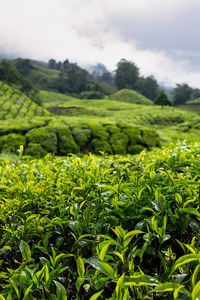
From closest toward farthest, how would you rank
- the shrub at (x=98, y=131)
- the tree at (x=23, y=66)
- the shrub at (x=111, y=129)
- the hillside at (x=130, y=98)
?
the shrub at (x=98, y=131) < the shrub at (x=111, y=129) < the hillside at (x=130, y=98) < the tree at (x=23, y=66)

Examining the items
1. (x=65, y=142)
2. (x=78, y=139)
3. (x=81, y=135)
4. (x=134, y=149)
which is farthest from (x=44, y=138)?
(x=134, y=149)

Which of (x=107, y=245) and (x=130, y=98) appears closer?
(x=107, y=245)

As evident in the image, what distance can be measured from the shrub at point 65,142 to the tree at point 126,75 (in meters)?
95.4

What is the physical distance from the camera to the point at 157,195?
170 centimetres

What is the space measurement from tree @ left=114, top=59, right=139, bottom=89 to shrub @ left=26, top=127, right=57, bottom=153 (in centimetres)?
9593

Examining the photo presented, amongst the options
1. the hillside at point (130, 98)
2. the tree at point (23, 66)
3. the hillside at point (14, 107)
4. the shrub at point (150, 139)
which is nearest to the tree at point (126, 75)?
the hillside at point (130, 98)

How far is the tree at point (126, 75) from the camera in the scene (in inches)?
4038

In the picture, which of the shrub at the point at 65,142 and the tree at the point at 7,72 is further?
the tree at the point at 7,72

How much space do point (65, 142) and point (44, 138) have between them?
1.41 meters

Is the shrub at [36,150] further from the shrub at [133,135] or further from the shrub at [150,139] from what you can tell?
the shrub at [150,139]

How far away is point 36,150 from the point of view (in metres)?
11.8

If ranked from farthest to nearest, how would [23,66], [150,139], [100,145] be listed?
[23,66], [150,139], [100,145]

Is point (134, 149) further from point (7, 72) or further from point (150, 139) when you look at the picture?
point (7, 72)

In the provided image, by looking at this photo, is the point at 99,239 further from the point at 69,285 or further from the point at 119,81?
the point at 119,81
